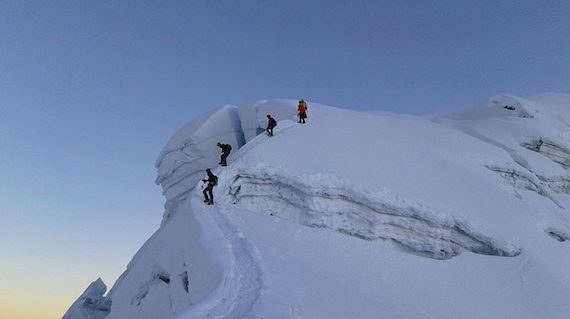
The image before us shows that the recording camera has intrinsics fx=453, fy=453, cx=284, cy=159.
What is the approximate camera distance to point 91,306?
2067 cm

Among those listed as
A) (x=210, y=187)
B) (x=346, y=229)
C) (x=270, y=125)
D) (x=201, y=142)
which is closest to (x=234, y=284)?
(x=210, y=187)

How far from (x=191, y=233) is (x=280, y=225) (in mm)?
3030

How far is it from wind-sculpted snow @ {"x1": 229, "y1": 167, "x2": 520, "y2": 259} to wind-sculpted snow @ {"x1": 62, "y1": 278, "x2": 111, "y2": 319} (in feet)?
28.0

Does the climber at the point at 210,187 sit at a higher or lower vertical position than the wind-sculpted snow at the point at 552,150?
higher

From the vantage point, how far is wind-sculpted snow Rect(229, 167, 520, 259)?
17.6 m

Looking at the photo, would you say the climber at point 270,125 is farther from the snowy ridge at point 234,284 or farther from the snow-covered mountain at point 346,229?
the snowy ridge at point 234,284

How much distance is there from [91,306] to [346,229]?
12305 mm

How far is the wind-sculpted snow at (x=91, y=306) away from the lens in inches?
797

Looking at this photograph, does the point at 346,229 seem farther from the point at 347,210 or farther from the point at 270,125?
the point at 270,125

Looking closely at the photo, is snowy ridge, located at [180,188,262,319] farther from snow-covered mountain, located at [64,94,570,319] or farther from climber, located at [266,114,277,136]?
climber, located at [266,114,277,136]

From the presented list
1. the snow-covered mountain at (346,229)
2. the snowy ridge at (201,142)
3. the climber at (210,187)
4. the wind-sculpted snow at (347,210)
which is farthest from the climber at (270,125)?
the climber at (210,187)

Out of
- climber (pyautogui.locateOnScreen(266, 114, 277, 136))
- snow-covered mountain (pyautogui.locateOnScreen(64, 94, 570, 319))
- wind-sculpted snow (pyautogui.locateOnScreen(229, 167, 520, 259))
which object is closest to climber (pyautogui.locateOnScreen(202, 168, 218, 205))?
snow-covered mountain (pyautogui.locateOnScreen(64, 94, 570, 319))

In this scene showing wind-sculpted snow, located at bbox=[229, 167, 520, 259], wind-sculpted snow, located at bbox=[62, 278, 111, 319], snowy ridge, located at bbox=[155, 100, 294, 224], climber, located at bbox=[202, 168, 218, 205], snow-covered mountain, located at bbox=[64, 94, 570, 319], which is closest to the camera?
snow-covered mountain, located at bbox=[64, 94, 570, 319]

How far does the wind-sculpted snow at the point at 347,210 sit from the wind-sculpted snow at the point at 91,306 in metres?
8.52
